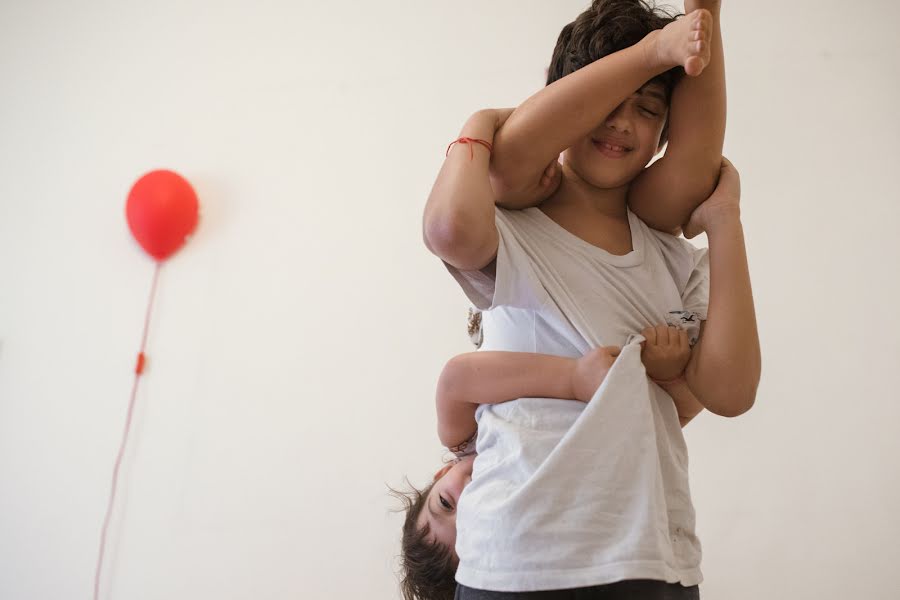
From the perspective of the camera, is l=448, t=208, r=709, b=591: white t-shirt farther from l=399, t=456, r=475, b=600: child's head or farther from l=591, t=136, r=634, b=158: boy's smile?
l=399, t=456, r=475, b=600: child's head

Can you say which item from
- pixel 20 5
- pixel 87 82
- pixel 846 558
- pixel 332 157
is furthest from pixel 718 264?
pixel 20 5

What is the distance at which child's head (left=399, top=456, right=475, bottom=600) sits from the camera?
1103 millimetres

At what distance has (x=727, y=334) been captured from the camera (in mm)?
753

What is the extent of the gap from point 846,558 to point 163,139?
2099 millimetres

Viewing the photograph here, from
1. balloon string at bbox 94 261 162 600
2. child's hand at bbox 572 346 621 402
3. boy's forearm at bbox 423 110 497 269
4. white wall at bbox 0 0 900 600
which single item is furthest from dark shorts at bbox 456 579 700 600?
balloon string at bbox 94 261 162 600

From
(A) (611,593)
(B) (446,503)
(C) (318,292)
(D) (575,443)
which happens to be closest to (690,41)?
(D) (575,443)

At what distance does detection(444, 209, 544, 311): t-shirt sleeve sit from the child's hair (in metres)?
0.22

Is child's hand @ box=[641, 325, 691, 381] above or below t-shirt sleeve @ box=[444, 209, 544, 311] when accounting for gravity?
below

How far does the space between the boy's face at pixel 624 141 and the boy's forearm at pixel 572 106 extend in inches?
1.9

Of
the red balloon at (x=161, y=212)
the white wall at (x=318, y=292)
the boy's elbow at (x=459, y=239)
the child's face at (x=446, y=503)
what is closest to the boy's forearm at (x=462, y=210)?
the boy's elbow at (x=459, y=239)

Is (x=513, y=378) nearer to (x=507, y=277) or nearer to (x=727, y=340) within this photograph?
(x=507, y=277)

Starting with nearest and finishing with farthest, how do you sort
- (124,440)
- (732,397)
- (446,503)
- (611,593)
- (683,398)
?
(611,593) → (732,397) → (683,398) → (446,503) → (124,440)

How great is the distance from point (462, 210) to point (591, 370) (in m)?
0.20

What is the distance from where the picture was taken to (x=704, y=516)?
178cm
